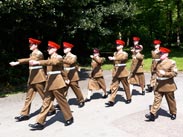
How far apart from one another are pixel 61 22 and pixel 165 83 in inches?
342

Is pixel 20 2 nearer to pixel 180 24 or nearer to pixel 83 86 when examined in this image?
pixel 83 86

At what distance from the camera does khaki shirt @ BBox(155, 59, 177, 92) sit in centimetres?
908

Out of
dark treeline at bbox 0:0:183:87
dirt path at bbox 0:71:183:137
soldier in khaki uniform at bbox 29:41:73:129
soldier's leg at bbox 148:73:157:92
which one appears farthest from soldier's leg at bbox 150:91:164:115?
dark treeline at bbox 0:0:183:87

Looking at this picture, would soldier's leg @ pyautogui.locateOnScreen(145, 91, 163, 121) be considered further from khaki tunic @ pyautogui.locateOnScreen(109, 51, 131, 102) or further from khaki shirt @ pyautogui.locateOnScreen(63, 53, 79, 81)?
khaki shirt @ pyautogui.locateOnScreen(63, 53, 79, 81)

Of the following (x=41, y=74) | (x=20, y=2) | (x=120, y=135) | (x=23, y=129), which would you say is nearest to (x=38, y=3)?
(x=20, y=2)

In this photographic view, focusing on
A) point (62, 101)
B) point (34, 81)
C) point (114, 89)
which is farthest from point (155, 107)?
point (34, 81)

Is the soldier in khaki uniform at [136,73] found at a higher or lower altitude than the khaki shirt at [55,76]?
lower

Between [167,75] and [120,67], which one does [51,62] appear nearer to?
[167,75]

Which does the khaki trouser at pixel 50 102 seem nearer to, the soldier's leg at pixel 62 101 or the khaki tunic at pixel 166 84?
the soldier's leg at pixel 62 101

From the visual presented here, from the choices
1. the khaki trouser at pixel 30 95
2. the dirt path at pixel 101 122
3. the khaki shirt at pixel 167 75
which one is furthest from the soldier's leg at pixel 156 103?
the khaki trouser at pixel 30 95

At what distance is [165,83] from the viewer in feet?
30.3

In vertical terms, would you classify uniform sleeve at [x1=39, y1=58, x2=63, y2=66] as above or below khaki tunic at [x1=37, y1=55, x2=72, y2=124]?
above

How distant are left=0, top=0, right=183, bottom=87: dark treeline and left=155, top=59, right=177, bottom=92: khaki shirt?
226 inches

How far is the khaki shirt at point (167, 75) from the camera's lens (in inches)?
357
